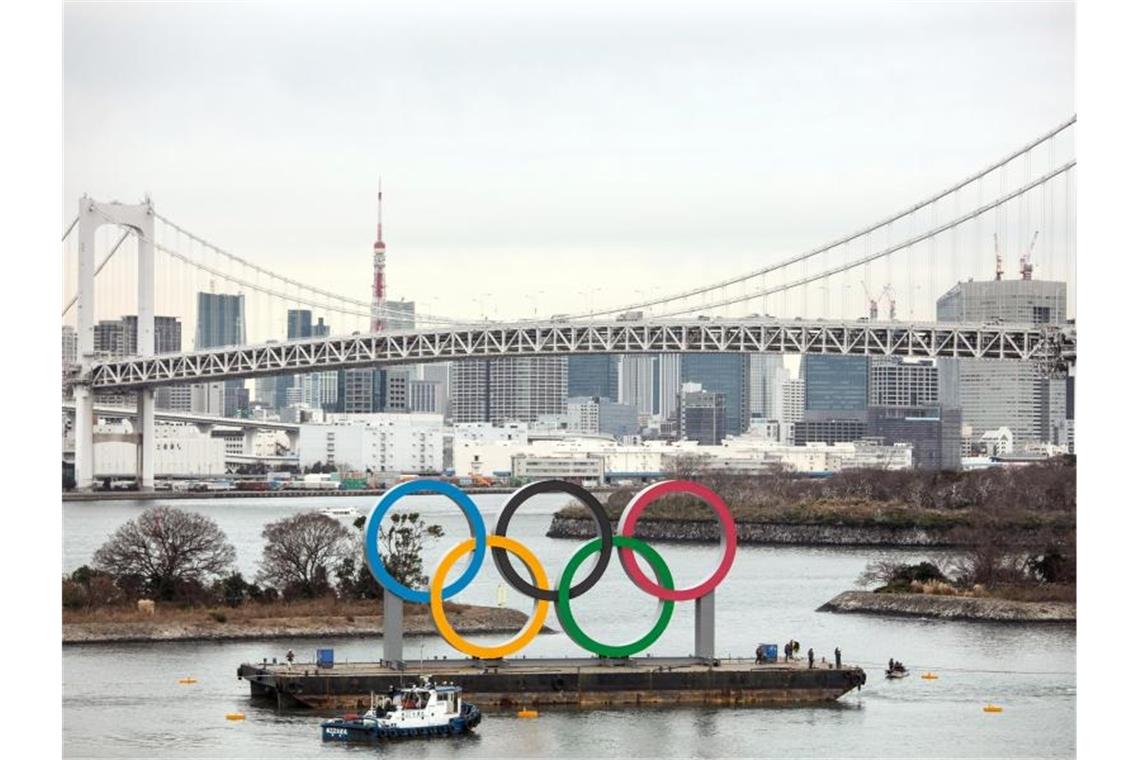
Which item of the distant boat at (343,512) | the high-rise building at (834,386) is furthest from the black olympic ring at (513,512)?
the high-rise building at (834,386)

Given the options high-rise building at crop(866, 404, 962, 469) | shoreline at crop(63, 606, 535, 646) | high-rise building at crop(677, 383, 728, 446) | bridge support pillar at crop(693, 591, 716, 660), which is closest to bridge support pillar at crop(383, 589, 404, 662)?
bridge support pillar at crop(693, 591, 716, 660)

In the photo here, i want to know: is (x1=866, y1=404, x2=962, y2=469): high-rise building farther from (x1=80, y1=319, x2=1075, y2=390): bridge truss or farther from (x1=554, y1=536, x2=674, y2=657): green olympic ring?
Answer: (x1=554, y1=536, x2=674, y2=657): green olympic ring

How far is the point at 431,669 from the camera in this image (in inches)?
677

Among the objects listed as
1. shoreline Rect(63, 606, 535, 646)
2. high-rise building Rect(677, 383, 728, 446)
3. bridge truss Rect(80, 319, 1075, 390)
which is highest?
bridge truss Rect(80, 319, 1075, 390)

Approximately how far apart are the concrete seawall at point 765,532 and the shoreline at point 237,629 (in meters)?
15.6

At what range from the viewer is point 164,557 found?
23781 millimetres

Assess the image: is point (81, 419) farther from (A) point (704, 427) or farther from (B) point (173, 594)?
(A) point (704, 427)

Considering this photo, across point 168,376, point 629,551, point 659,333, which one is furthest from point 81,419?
point 629,551

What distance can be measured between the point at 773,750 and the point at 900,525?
2203 centimetres

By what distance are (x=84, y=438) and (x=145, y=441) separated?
7.24 feet

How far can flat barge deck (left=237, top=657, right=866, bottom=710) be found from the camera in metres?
16.9

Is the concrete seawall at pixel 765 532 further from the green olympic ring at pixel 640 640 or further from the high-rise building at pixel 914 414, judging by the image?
the high-rise building at pixel 914 414

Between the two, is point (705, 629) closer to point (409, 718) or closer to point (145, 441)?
point (409, 718)

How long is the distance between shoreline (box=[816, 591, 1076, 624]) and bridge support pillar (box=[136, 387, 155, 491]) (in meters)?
24.5
